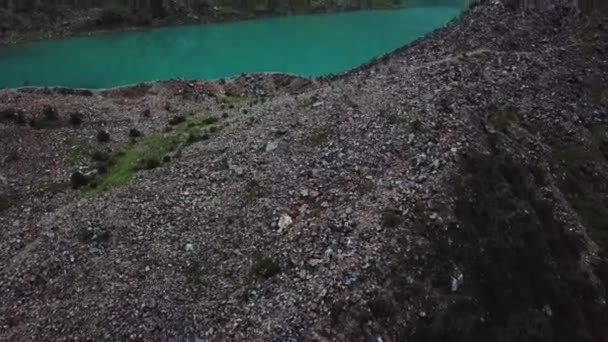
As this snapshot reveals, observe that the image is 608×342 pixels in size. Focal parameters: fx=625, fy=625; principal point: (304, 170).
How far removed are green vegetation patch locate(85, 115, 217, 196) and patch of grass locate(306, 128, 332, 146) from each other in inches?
198

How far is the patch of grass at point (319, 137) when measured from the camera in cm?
2067

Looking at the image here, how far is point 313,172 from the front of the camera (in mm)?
Answer: 19328

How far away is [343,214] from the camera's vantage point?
1756 cm

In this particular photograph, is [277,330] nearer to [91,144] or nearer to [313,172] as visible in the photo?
[313,172]

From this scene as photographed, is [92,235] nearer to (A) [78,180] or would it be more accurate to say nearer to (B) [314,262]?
(A) [78,180]

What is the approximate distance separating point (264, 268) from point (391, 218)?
12.2 ft

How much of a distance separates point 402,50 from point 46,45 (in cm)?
4277

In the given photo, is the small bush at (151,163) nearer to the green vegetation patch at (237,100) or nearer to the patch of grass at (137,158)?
the patch of grass at (137,158)

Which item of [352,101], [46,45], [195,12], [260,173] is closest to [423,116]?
[352,101]

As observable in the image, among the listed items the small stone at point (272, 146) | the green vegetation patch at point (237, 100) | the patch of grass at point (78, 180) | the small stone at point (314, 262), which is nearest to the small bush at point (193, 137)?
the small stone at point (272, 146)

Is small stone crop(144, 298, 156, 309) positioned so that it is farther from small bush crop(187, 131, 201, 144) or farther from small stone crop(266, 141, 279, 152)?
small bush crop(187, 131, 201, 144)

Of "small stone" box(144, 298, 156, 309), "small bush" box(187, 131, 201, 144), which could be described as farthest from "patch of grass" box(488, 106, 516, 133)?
"small stone" box(144, 298, 156, 309)

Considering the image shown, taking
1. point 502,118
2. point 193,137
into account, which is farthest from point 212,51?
point 502,118

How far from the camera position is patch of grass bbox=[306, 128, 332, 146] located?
20.7 m
